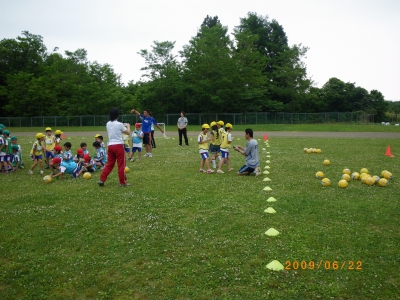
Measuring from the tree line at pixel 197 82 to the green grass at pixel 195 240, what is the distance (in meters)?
42.4

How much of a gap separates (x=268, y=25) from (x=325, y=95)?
2113 cm

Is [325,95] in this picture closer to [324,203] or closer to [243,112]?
[243,112]

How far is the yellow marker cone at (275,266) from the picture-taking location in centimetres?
450

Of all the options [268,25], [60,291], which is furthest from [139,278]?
[268,25]

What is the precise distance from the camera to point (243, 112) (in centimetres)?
5512

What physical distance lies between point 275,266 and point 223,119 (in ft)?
155

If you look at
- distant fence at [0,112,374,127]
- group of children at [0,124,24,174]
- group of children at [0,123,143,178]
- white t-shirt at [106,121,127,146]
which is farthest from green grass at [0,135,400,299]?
distant fence at [0,112,374,127]

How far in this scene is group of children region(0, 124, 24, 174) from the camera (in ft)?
40.2

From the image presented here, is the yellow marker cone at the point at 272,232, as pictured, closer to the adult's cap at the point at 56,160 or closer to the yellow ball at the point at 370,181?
the yellow ball at the point at 370,181

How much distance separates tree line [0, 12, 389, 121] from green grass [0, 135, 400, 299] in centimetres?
4243

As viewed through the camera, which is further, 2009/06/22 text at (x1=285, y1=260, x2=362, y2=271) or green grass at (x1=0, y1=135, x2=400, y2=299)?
2009/06/22 text at (x1=285, y1=260, x2=362, y2=271)

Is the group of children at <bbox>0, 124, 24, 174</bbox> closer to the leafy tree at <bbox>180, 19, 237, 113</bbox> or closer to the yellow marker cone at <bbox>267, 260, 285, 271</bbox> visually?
the yellow marker cone at <bbox>267, 260, 285, 271</bbox>

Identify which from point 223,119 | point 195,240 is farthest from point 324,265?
point 223,119

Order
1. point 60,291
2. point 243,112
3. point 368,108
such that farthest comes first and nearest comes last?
point 368,108 → point 243,112 → point 60,291
